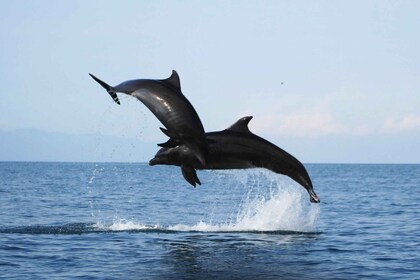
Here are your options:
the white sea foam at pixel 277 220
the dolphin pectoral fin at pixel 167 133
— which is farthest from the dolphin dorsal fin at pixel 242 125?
the white sea foam at pixel 277 220

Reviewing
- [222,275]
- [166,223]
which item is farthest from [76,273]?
[166,223]

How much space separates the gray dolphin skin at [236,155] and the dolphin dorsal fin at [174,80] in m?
1.57

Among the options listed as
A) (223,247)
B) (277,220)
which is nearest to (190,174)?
(223,247)

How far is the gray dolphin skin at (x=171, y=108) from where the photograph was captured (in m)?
16.1

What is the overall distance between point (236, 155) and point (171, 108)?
3263 millimetres

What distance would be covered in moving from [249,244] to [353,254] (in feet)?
10.9

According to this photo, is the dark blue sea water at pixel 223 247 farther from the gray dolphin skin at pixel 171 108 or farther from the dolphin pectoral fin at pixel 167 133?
the dolphin pectoral fin at pixel 167 133

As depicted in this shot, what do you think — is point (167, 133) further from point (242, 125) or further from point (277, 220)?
point (277, 220)

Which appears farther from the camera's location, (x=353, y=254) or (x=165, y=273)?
(x=353, y=254)

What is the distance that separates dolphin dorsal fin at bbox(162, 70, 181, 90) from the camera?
16845mm

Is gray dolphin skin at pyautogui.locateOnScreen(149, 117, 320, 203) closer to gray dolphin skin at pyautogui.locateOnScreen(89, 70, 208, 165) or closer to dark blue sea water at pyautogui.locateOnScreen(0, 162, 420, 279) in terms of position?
gray dolphin skin at pyautogui.locateOnScreen(89, 70, 208, 165)

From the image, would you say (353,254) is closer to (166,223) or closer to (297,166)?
(297,166)

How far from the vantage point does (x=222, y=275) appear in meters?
17.7

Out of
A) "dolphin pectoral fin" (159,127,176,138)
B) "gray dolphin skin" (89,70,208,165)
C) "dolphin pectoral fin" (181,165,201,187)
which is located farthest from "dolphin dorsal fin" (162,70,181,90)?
"dolphin pectoral fin" (181,165,201,187)
